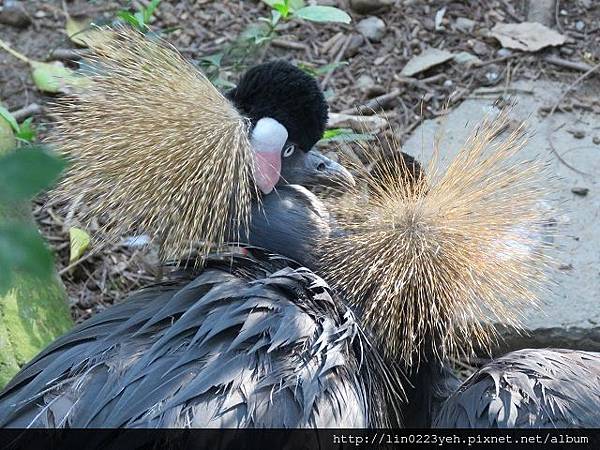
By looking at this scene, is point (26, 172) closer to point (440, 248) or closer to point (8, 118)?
point (440, 248)

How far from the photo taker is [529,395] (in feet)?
5.91

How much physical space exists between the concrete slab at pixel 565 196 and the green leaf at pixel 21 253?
1.64 meters

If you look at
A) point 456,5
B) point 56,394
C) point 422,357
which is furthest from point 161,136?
point 456,5

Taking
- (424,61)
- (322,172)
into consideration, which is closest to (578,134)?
(424,61)

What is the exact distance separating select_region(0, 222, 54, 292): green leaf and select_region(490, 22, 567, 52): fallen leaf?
9.14 ft

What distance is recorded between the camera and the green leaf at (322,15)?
273cm

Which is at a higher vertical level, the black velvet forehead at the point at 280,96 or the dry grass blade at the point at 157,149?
the black velvet forehead at the point at 280,96

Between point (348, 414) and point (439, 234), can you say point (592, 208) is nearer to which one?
point (439, 234)

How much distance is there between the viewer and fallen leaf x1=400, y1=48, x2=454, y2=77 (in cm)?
337

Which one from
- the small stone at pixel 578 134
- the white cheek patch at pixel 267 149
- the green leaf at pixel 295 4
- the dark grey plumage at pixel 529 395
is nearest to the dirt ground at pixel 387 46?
the small stone at pixel 578 134

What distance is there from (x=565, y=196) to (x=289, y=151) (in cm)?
120

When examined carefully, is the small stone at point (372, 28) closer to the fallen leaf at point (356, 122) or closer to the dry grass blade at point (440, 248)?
the fallen leaf at point (356, 122)

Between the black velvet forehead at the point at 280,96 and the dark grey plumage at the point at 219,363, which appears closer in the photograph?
the dark grey plumage at the point at 219,363

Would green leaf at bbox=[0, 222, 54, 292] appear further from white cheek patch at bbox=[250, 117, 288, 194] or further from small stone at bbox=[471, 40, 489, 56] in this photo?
small stone at bbox=[471, 40, 489, 56]
